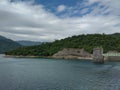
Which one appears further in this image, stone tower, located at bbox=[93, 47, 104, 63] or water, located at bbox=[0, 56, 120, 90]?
stone tower, located at bbox=[93, 47, 104, 63]

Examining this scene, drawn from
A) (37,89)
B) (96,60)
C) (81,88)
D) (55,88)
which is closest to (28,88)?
(37,89)

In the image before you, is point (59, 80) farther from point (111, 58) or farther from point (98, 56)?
point (111, 58)

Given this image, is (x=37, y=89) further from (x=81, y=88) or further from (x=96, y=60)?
(x=96, y=60)

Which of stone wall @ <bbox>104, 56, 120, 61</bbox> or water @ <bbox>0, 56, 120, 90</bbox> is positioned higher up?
stone wall @ <bbox>104, 56, 120, 61</bbox>

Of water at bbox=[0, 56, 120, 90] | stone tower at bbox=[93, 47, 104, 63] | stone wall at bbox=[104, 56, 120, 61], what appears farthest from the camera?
stone wall at bbox=[104, 56, 120, 61]

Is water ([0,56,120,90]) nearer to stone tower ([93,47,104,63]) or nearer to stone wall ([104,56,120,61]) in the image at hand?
stone tower ([93,47,104,63])

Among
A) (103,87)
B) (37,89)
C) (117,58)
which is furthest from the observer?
(117,58)

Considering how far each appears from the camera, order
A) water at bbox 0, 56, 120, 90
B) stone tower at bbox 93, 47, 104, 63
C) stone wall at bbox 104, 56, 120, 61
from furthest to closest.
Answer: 1. stone wall at bbox 104, 56, 120, 61
2. stone tower at bbox 93, 47, 104, 63
3. water at bbox 0, 56, 120, 90

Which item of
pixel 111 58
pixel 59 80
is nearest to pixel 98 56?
pixel 111 58

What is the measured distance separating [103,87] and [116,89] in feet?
11.3

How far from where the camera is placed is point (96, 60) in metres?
171

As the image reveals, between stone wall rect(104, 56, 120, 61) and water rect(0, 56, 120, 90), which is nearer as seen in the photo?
water rect(0, 56, 120, 90)

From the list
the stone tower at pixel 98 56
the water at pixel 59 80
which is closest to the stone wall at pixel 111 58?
the stone tower at pixel 98 56

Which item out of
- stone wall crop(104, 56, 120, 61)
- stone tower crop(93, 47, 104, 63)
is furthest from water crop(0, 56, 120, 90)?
stone wall crop(104, 56, 120, 61)
